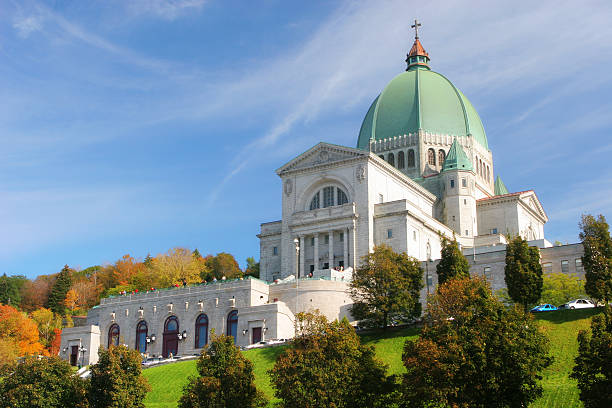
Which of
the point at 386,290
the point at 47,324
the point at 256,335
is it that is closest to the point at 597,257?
the point at 386,290

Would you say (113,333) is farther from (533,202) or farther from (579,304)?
(533,202)

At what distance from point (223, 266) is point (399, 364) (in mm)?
65064

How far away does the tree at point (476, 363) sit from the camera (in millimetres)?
40625

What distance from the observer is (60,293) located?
11238 centimetres

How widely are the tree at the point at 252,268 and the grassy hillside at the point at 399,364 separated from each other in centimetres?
4145

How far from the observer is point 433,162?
354 feet

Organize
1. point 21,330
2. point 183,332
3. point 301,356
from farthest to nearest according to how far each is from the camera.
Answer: point 21,330 < point 183,332 < point 301,356

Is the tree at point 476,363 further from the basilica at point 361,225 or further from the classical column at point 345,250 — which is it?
the classical column at point 345,250

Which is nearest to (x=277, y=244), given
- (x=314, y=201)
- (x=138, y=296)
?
(x=314, y=201)

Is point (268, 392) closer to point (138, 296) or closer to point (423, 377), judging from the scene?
point (423, 377)

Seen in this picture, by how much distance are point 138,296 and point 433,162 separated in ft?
147

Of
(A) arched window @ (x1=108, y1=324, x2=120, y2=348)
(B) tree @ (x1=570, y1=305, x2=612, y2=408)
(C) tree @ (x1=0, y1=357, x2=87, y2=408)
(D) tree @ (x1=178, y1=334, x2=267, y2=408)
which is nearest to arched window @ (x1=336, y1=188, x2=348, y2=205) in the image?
(A) arched window @ (x1=108, y1=324, x2=120, y2=348)

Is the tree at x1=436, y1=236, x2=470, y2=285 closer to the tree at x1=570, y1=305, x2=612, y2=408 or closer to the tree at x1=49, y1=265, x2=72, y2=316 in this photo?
the tree at x1=570, y1=305, x2=612, y2=408

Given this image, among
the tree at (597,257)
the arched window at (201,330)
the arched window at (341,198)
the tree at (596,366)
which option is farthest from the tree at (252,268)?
the tree at (596,366)
